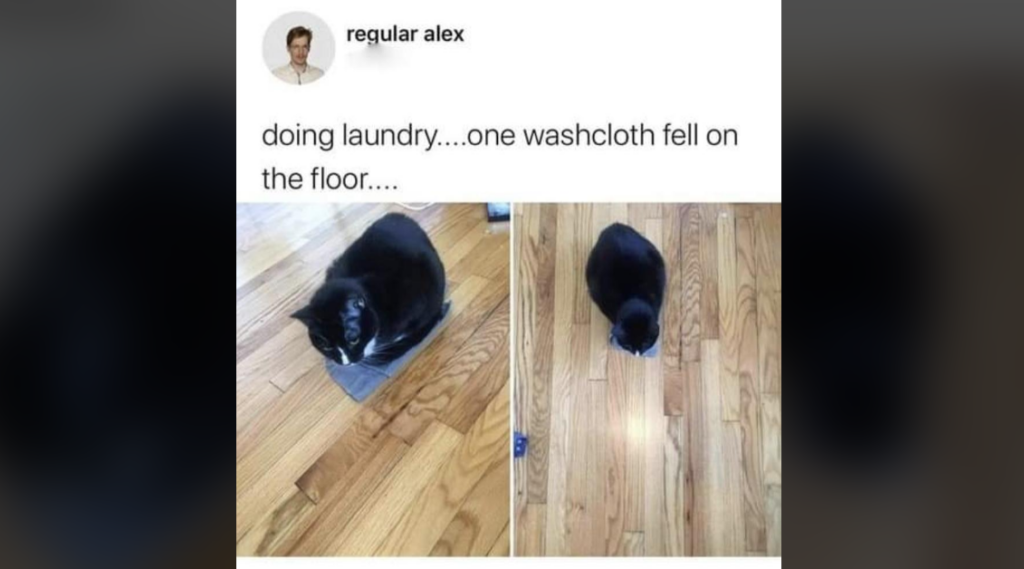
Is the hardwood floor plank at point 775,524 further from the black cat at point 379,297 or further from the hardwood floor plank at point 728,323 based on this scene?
the black cat at point 379,297

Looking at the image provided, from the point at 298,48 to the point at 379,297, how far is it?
0.21 meters

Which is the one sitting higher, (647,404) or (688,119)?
(688,119)

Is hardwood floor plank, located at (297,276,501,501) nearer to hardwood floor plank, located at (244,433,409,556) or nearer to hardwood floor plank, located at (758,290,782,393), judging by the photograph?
hardwood floor plank, located at (244,433,409,556)

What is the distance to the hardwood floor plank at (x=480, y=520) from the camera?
0.34 m

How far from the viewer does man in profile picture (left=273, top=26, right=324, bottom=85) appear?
32 cm

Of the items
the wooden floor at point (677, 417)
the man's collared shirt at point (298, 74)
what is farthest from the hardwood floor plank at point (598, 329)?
the man's collared shirt at point (298, 74)

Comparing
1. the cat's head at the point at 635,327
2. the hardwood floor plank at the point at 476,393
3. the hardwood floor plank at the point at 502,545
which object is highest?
the cat's head at the point at 635,327
